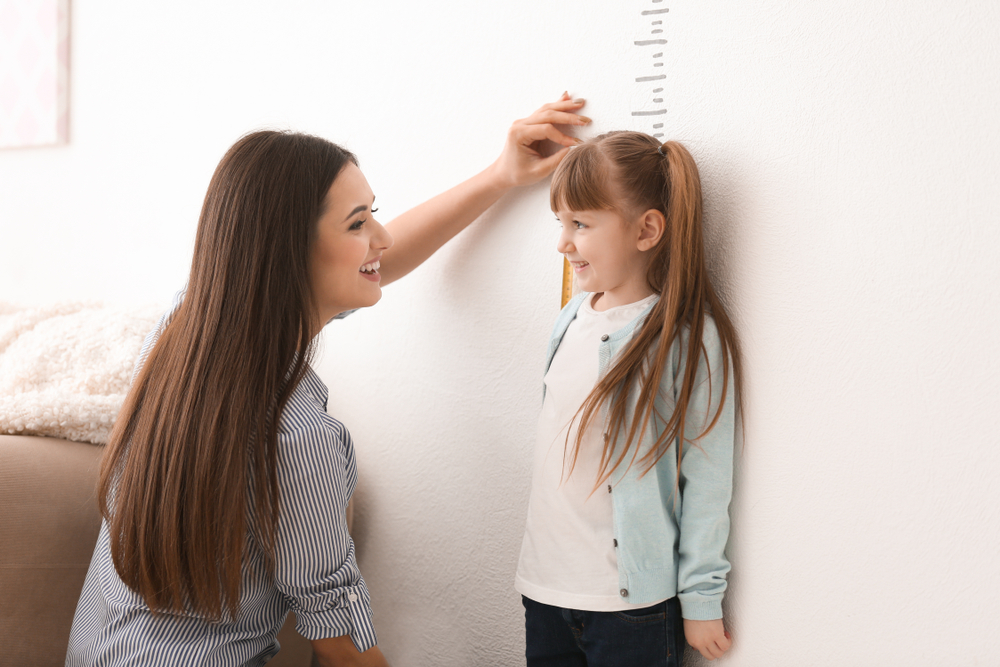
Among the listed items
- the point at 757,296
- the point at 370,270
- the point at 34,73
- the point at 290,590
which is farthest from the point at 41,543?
the point at 34,73

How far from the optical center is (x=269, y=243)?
871 mm

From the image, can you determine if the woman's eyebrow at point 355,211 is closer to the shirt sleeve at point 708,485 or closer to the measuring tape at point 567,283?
the measuring tape at point 567,283

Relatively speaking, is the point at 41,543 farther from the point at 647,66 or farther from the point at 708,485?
the point at 647,66

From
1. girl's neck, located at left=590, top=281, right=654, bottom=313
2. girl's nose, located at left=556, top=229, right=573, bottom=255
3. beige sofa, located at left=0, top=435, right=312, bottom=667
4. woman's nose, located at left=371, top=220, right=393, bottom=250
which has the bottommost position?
beige sofa, located at left=0, top=435, right=312, bottom=667

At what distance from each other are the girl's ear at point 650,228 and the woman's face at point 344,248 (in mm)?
380

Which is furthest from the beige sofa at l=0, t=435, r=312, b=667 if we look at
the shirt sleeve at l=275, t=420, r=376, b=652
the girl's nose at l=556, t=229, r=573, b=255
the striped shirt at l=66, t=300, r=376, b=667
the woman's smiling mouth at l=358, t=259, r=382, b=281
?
the girl's nose at l=556, t=229, r=573, b=255

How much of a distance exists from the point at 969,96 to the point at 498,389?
0.74 meters

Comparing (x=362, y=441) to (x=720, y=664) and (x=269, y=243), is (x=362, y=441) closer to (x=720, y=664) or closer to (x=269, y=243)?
(x=269, y=243)

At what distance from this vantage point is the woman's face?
94 centimetres

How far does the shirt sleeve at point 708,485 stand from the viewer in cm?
82

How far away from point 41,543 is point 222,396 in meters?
0.48

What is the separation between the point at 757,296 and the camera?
830 millimetres

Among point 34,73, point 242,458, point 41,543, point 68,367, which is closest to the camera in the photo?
point 242,458

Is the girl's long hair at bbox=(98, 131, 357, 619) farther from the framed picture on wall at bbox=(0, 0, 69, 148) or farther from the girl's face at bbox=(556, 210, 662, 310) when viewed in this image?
the framed picture on wall at bbox=(0, 0, 69, 148)
